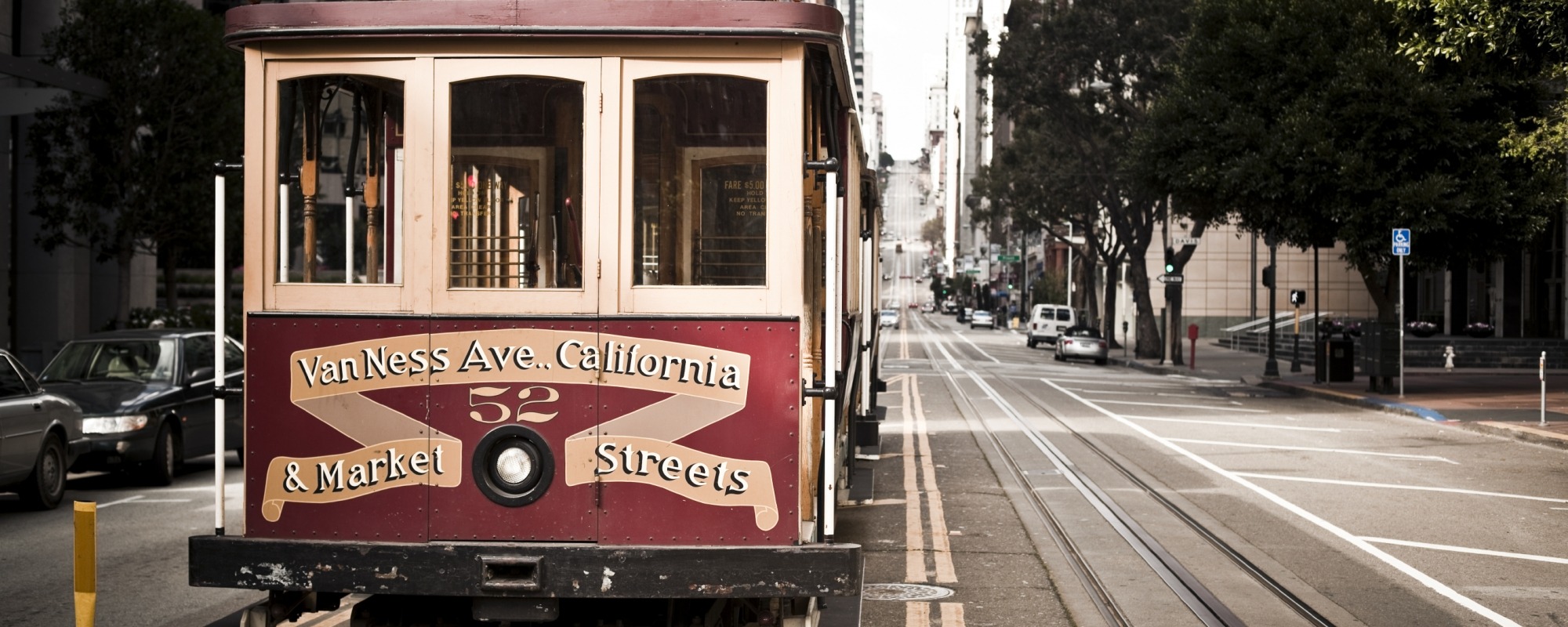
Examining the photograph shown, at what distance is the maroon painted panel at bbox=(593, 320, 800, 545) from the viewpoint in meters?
5.93

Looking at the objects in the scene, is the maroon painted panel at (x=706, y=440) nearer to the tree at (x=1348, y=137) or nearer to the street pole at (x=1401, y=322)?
the street pole at (x=1401, y=322)

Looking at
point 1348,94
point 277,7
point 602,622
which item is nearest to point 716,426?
point 602,622

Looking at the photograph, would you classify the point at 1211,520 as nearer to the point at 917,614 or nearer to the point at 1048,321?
the point at 917,614

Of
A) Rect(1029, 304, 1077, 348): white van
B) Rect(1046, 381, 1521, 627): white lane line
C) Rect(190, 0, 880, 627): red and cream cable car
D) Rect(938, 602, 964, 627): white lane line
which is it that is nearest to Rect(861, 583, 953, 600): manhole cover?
Rect(938, 602, 964, 627): white lane line

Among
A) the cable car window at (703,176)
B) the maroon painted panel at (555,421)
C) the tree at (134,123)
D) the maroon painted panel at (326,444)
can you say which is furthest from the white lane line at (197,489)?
the tree at (134,123)

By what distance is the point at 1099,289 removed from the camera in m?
85.8

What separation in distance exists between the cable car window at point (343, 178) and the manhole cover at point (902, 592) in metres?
3.95

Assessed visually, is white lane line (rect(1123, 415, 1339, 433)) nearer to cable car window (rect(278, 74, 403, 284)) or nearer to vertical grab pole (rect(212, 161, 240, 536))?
cable car window (rect(278, 74, 403, 284))

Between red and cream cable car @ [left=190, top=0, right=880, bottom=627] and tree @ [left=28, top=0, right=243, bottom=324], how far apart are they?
24.7 meters

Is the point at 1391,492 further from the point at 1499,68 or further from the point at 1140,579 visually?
the point at 1499,68

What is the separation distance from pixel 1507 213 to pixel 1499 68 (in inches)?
101

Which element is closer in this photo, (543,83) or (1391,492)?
(543,83)

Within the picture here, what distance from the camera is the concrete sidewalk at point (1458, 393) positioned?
21781mm

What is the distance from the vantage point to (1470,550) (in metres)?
11.2
